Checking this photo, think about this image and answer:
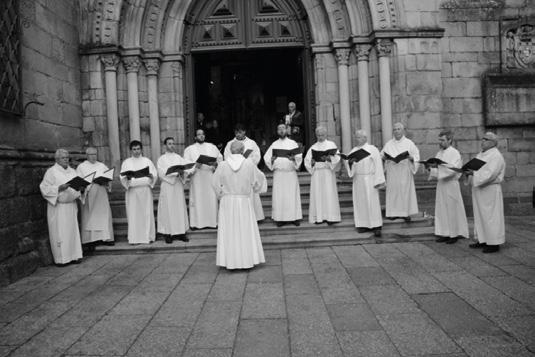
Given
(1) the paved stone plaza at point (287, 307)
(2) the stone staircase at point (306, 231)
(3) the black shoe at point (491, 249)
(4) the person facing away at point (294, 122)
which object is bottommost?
(1) the paved stone plaza at point (287, 307)

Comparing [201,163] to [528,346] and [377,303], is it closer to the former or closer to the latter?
[377,303]

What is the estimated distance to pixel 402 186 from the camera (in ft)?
25.6

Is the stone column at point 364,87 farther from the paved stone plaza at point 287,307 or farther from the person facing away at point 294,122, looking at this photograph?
the paved stone plaza at point 287,307

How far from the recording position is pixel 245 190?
5.98m

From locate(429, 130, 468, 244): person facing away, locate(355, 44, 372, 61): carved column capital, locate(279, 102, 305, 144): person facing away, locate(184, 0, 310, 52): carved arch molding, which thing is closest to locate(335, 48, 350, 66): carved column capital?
locate(355, 44, 372, 61): carved column capital

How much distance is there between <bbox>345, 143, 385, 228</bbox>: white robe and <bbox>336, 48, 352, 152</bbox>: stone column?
5.02 feet

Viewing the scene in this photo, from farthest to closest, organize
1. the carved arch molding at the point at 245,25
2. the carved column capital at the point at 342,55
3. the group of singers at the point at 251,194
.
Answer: the carved arch molding at the point at 245,25
the carved column capital at the point at 342,55
the group of singers at the point at 251,194

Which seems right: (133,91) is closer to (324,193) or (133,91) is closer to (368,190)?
(324,193)

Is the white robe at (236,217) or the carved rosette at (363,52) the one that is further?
the carved rosette at (363,52)

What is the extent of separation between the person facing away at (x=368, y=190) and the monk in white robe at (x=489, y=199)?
1447mm

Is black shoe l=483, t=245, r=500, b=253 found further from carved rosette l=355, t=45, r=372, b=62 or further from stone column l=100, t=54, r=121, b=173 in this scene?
stone column l=100, t=54, r=121, b=173

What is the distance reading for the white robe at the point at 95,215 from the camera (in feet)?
23.7

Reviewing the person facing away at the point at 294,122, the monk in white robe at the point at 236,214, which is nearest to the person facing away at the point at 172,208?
the monk in white robe at the point at 236,214

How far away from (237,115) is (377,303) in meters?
10.8
